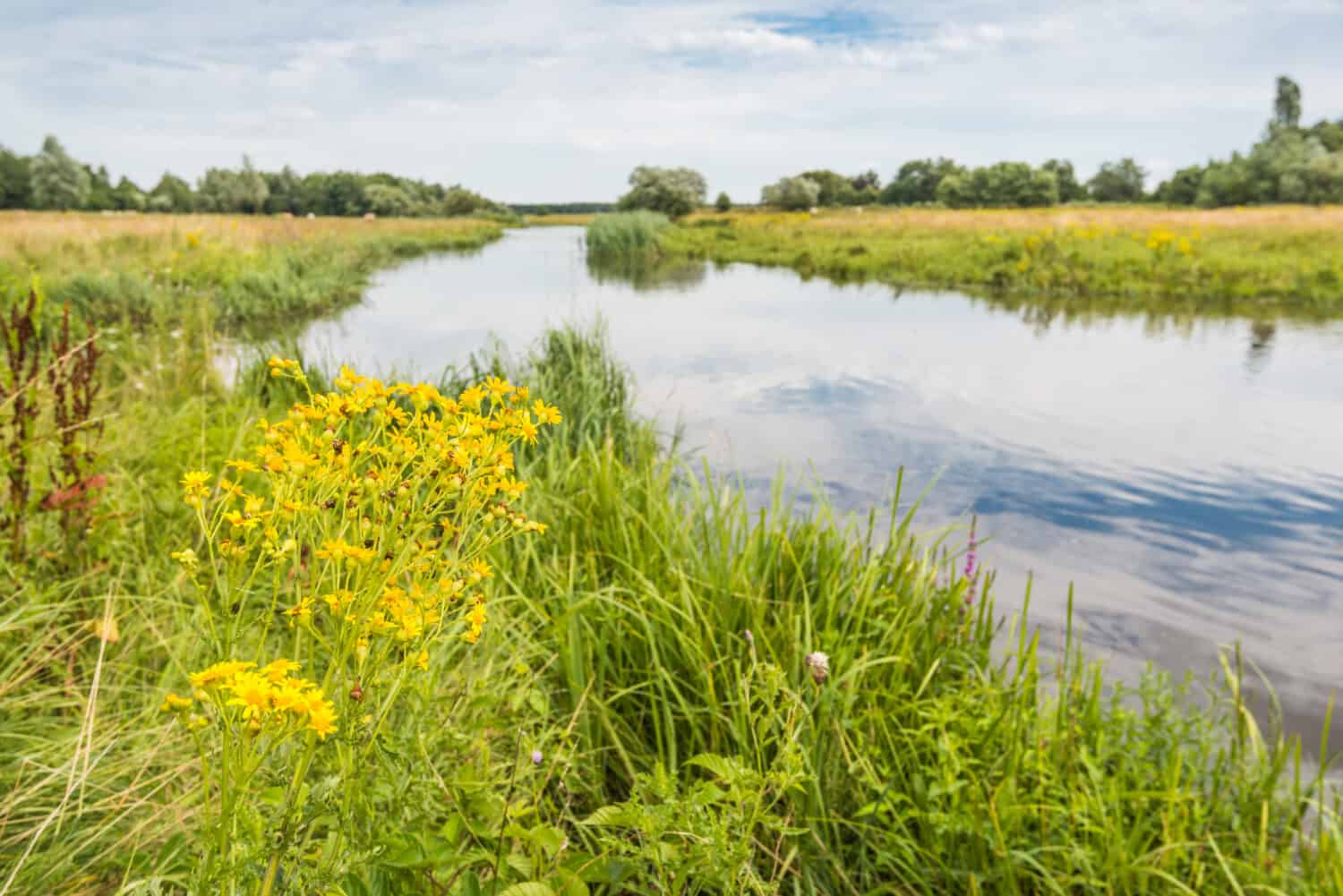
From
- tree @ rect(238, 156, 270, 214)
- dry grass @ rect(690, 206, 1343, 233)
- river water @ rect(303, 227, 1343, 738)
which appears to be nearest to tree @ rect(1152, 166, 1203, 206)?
dry grass @ rect(690, 206, 1343, 233)

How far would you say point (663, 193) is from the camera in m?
48.1

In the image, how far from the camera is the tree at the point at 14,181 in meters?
52.6

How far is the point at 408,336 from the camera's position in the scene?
1050cm

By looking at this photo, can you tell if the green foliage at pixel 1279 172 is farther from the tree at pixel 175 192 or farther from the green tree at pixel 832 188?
the tree at pixel 175 192

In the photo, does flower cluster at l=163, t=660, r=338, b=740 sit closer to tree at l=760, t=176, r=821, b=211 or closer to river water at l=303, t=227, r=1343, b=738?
river water at l=303, t=227, r=1343, b=738

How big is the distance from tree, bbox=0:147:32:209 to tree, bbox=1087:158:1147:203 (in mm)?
76281

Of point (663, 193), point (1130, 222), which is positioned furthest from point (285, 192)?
point (1130, 222)

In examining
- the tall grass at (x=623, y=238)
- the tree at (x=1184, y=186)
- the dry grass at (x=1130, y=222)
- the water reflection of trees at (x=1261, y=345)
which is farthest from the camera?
the tree at (x=1184, y=186)

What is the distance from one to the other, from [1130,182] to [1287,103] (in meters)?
12.5

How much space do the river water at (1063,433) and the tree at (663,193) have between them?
36103mm

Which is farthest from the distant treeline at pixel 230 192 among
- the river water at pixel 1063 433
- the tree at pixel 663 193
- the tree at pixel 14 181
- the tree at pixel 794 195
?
the river water at pixel 1063 433

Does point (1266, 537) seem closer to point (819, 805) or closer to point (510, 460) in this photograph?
point (819, 805)

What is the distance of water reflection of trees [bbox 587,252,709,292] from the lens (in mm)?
18297

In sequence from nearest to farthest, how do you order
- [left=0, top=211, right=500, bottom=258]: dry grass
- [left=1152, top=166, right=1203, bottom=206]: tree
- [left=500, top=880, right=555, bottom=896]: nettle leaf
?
1. [left=500, top=880, right=555, bottom=896]: nettle leaf
2. [left=0, top=211, right=500, bottom=258]: dry grass
3. [left=1152, top=166, right=1203, bottom=206]: tree
